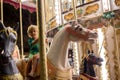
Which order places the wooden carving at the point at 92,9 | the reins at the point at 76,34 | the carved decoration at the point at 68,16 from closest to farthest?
the reins at the point at 76,34, the wooden carving at the point at 92,9, the carved decoration at the point at 68,16

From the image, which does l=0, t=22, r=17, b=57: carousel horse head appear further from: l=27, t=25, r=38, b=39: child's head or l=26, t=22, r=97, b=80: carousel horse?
l=27, t=25, r=38, b=39: child's head

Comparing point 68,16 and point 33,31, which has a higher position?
point 68,16

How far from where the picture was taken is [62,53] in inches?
93.0

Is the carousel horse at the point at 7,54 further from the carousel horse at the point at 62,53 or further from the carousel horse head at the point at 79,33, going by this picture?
the carousel horse head at the point at 79,33

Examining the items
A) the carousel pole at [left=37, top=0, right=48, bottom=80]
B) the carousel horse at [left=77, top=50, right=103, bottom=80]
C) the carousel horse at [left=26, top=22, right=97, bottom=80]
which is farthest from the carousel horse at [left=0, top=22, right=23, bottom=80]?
the carousel horse at [left=77, top=50, right=103, bottom=80]

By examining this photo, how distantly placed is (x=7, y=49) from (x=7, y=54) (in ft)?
0.12

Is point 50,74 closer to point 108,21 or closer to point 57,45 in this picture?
point 57,45

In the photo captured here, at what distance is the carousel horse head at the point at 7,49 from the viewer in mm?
1733

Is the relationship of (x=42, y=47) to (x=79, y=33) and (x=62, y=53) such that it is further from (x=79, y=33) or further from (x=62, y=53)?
(x=79, y=33)

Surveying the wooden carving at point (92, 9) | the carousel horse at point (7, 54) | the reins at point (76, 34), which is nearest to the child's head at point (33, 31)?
the reins at point (76, 34)

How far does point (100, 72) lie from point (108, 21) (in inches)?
91.8

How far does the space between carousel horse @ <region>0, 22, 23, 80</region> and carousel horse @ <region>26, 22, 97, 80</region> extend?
17.6 inches

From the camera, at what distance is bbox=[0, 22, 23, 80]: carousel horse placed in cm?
174

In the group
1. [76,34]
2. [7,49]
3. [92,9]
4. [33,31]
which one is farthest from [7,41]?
[92,9]
